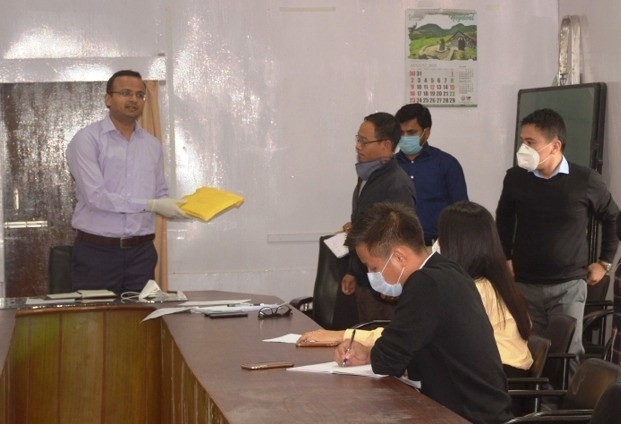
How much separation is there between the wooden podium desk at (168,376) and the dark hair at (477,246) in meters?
0.59

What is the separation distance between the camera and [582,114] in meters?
6.84

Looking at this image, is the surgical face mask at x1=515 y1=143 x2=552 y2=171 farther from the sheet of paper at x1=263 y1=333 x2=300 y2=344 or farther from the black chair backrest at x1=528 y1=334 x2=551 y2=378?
the sheet of paper at x1=263 y1=333 x2=300 y2=344

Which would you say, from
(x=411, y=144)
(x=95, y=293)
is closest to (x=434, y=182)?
(x=411, y=144)

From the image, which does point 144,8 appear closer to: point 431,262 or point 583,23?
point 583,23

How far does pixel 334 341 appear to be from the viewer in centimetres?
359

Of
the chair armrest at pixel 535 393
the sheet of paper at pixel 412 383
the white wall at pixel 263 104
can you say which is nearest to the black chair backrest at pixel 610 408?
the sheet of paper at pixel 412 383

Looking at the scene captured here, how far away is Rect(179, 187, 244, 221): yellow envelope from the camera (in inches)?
198

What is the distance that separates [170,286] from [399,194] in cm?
251

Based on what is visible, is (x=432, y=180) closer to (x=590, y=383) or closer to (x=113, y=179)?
(x=113, y=179)

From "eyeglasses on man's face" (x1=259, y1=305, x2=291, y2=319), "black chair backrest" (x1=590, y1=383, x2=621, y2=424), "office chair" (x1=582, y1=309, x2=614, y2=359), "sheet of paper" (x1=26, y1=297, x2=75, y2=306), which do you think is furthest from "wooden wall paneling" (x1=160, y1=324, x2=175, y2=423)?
"office chair" (x1=582, y1=309, x2=614, y2=359)

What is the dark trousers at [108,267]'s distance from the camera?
5277 mm

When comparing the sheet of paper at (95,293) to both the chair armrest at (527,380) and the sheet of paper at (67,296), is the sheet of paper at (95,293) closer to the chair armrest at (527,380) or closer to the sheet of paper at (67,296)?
the sheet of paper at (67,296)

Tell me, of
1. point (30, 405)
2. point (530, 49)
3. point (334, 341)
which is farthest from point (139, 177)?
point (530, 49)

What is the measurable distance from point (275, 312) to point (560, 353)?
48.1 inches
